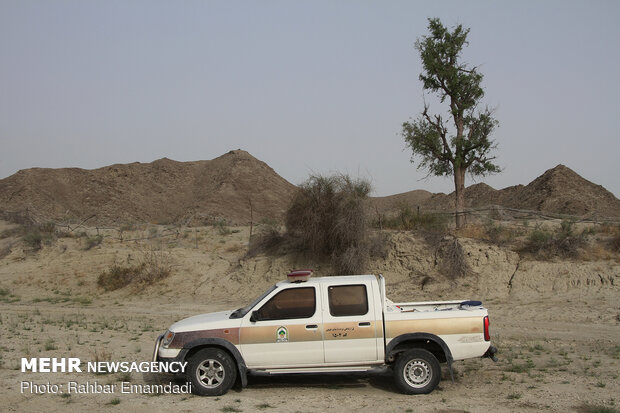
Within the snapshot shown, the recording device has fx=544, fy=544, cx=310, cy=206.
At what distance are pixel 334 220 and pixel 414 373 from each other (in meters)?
13.5

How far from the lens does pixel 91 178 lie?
66062mm

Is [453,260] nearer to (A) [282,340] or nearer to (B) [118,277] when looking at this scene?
(A) [282,340]

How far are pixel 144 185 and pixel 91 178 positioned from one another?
6.22 m

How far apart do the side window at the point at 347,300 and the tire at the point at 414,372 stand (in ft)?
3.04

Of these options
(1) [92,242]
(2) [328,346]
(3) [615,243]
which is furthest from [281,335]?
(1) [92,242]

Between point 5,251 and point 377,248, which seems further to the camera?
point 5,251

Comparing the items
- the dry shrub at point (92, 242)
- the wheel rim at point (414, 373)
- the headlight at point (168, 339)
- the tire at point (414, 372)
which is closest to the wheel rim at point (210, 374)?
the headlight at point (168, 339)

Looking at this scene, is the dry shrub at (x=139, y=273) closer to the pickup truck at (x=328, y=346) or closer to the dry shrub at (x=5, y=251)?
the dry shrub at (x=5, y=251)

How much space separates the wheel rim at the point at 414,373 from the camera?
8.20 meters

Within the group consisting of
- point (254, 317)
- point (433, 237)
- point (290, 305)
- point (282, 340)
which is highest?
point (433, 237)

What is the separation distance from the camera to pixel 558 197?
4412 centimetres

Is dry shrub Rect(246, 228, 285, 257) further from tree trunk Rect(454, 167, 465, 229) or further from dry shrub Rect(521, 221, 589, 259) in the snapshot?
dry shrub Rect(521, 221, 589, 259)

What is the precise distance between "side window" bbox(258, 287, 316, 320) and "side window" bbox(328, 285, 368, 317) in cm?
30

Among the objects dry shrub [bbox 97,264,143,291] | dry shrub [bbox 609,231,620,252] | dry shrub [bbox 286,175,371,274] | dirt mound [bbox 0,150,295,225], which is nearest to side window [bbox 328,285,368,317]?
dry shrub [bbox 286,175,371,274]
